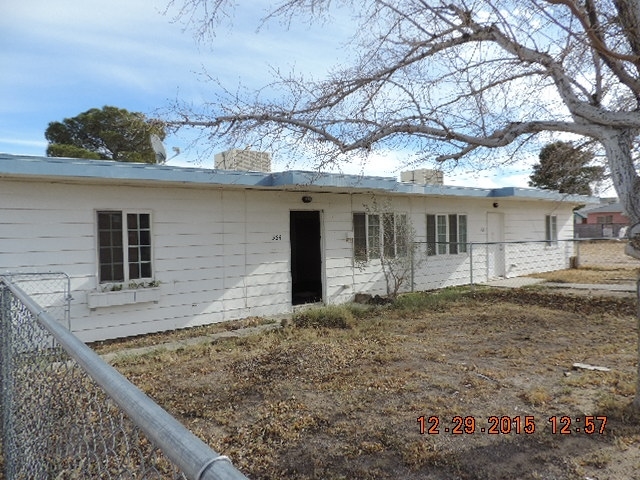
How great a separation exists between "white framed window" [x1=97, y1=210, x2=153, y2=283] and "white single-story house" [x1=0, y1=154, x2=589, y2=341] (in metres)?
0.02

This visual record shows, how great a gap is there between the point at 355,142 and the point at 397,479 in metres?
2.85

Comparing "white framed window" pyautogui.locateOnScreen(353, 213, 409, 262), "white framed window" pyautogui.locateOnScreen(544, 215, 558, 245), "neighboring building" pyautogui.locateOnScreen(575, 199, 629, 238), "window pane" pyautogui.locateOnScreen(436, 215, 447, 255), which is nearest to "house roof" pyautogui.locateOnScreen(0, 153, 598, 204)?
"white framed window" pyautogui.locateOnScreen(353, 213, 409, 262)

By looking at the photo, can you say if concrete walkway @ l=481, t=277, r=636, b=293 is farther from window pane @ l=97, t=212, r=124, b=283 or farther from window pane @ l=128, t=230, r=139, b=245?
window pane @ l=97, t=212, r=124, b=283

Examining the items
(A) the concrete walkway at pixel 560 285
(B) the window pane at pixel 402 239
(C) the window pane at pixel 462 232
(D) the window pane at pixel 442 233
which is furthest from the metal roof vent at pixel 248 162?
(A) the concrete walkway at pixel 560 285

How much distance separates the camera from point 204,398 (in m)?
4.23

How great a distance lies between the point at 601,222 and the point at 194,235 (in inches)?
1752

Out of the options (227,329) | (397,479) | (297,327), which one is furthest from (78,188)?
(397,479)

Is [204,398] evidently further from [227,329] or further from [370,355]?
[227,329]

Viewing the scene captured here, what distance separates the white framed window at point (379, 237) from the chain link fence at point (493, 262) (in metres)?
0.75

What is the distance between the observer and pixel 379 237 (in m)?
10.5

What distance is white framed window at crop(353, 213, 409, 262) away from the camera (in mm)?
10398

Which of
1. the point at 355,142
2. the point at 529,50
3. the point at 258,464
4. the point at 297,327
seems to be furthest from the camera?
the point at 297,327
